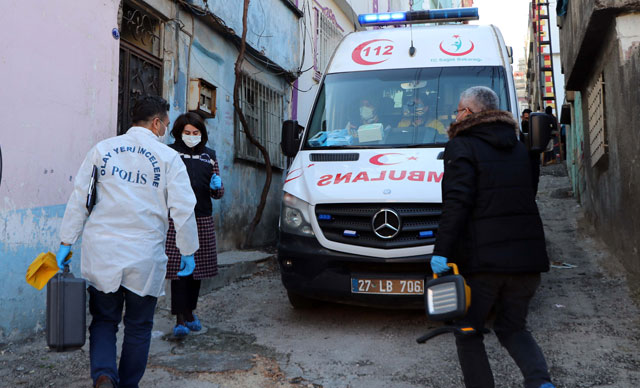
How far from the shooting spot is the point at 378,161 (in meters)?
4.94

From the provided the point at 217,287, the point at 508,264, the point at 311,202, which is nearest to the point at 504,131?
the point at 508,264

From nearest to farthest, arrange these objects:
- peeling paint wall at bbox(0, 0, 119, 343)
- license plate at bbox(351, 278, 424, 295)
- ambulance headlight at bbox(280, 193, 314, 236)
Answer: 1. peeling paint wall at bbox(0, 0, 119, 343)
2. license plate at bbox(351, 278, 424, 295)
3. ambulance headlight at bbox(280, 193, 314, 236)

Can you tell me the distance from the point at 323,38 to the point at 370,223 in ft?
30.9

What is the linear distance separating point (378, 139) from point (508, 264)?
267cm

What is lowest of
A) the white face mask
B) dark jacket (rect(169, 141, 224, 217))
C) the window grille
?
dark jacket (rect(169, 141, 224, 217))

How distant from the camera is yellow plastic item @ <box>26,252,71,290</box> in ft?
9.45

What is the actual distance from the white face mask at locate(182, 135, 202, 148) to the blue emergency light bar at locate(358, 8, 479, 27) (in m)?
3.10

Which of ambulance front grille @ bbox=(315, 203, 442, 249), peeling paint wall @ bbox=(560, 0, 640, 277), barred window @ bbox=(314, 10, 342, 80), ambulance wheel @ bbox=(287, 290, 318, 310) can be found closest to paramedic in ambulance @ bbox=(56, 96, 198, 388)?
ambulance front grille @ bbox=(315, 203, 442, 249)

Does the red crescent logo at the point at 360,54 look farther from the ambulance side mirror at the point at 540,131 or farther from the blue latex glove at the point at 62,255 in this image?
the blue latex glove at the point at 62,255

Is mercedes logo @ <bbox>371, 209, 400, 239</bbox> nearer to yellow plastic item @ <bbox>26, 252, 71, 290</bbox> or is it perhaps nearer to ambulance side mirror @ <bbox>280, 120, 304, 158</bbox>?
ambulance side mirror @ <bbox>280, 120, 304, 158</bbox>

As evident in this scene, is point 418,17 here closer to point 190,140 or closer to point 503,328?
point 190,140

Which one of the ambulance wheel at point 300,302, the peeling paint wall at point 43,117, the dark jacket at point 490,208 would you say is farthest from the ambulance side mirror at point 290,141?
the dark jacket at point 490,208

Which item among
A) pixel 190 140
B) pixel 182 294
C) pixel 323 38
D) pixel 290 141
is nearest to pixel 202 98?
pixel 290 141

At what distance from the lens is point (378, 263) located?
14.9ft
